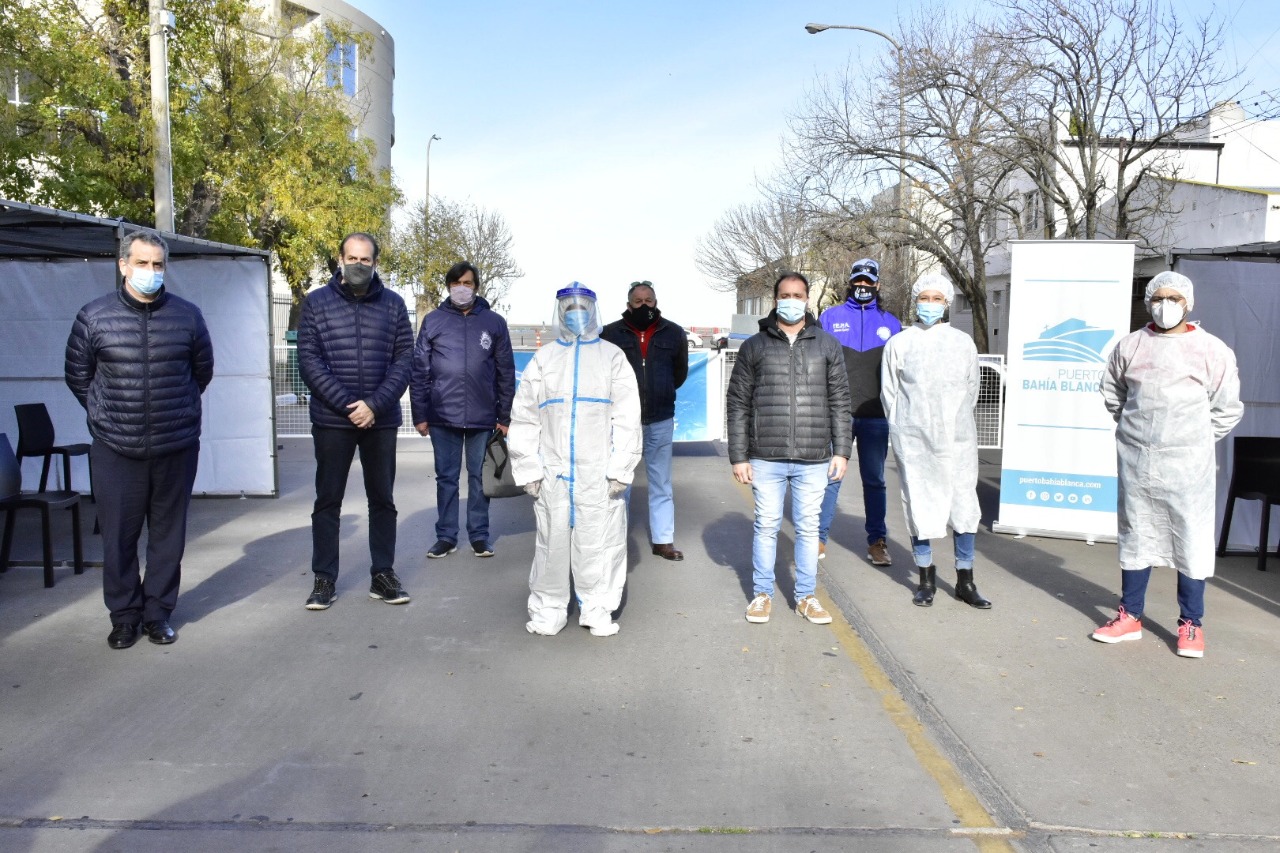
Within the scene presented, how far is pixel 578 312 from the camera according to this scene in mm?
5836

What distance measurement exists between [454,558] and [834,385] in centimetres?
322

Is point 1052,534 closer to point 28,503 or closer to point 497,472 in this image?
point 497,472

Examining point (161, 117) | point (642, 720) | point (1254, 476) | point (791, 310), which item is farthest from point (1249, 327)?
point (161, 117)

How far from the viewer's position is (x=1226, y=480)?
8258mm

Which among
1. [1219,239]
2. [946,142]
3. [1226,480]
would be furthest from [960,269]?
[1226,480]

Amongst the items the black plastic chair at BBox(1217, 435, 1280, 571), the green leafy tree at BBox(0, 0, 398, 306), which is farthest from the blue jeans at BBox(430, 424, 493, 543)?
the green leafy tree at BBox(0, 0, 398, 306)

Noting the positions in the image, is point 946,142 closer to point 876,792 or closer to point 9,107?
point 9,107

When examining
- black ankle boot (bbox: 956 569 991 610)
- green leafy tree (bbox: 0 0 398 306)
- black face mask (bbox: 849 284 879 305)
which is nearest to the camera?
black ankle boot (bbox: 956 569 991 610)

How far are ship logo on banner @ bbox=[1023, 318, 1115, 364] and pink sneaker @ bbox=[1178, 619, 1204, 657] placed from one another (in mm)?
3146

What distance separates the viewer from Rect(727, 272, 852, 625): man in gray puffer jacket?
6090mm

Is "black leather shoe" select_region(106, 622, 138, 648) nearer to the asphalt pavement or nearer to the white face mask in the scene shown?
the asphalt pavement

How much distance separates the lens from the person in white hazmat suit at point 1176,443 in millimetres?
5637

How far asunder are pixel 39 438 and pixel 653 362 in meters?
5.36

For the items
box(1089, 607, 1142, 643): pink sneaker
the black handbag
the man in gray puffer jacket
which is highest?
the man in gray puffer jacket
